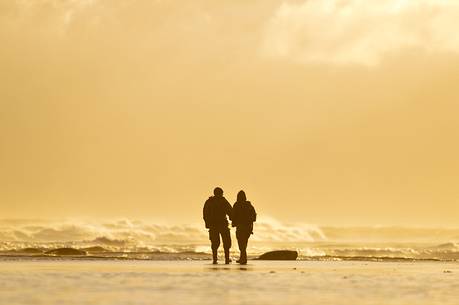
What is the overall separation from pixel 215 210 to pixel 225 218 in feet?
1.96

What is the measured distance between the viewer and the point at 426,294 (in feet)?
70.6

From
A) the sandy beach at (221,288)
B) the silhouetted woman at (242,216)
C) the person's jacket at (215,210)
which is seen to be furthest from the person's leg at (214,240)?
the sandy beach at (221,288)

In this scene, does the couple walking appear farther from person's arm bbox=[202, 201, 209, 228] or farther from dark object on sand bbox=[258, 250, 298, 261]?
dark object on sand bbox=[258, 250, 298, 261]

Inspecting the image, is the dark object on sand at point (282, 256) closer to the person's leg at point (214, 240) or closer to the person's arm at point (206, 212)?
the person's leg at point (214, 240)

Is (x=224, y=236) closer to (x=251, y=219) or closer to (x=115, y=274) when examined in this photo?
(x=251, y=219)

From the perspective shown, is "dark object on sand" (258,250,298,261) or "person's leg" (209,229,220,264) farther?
"dark object on sand" (258,250,298,261)

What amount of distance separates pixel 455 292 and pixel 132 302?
684cm

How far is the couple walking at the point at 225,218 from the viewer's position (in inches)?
1604

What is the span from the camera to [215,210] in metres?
40.7

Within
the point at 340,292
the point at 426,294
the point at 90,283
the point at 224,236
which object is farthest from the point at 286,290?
the point at 224,236

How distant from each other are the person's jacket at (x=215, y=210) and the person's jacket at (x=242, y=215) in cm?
54

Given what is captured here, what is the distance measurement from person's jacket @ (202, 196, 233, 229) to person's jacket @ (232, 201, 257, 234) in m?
0.54

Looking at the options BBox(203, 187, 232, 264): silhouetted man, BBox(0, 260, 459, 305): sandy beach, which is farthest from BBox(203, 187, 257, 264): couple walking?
BBox(0, 260, 459, 305): sandy beach

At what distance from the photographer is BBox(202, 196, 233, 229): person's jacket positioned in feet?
133
